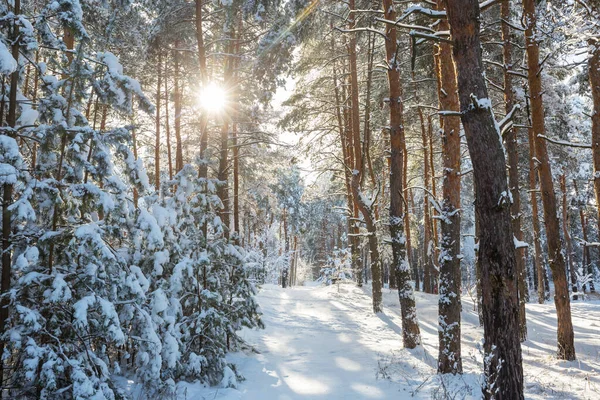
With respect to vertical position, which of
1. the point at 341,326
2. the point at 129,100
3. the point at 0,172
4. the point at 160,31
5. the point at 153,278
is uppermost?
the point at 160,31

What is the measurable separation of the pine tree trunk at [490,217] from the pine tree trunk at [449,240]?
2.19m

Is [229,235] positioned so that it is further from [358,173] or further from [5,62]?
[358,173]

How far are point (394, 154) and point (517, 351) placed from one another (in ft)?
17.7

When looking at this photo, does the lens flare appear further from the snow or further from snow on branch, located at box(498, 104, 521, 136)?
snow on branch, located at box(498, 104, 521, 136)

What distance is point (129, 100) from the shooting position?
486 centimetres

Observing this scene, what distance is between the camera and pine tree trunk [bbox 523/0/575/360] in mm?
8320

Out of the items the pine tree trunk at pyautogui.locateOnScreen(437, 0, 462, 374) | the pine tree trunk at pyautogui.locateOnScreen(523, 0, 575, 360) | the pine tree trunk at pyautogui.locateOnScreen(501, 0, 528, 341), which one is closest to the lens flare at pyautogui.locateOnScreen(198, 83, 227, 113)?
the pine tree trunk at pyautogui.locateOnScreen(437, 0, 462, 374)

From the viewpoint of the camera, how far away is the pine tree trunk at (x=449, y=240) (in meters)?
6.61

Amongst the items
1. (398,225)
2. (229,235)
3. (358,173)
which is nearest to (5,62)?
(229,235)

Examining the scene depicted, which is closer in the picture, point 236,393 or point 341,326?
point 236,393

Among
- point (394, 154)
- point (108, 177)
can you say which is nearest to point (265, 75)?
point (394, 154)

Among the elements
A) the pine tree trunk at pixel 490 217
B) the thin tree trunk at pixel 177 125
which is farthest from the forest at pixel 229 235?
the thin tree trunk at pixel 177 125

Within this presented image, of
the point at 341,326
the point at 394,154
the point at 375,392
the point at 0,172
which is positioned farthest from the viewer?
the point at 341,326

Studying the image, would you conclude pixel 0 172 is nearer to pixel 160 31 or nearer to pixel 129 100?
pixel 129 100
